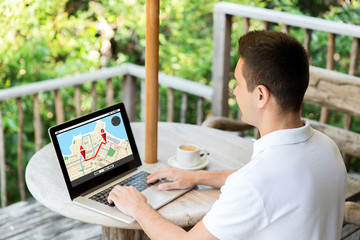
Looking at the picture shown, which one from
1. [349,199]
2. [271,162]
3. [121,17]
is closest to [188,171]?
[271,162]

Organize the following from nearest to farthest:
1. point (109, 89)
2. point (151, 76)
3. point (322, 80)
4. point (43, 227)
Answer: point (151, 76) → point (322, 80) → point (43, 227) → point (109, 89)

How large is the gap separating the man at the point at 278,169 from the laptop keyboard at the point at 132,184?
380 millimetres

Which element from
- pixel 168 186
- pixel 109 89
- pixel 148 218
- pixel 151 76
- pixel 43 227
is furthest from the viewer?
pixel 109 89

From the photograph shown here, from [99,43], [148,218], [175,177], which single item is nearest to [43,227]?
[175,177]

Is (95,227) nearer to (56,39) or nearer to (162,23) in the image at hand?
(56,39)

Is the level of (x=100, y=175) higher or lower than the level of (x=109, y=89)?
higher

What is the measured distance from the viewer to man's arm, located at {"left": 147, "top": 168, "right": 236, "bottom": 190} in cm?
169

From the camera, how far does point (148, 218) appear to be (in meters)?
1.45

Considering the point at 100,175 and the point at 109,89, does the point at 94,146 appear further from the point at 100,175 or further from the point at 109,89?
the point at 109,89

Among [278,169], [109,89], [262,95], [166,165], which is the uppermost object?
[262,95]

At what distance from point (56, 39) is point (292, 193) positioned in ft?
11.9

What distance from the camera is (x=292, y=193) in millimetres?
1206

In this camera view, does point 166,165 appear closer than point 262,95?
No

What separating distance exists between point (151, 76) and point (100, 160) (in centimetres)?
35
